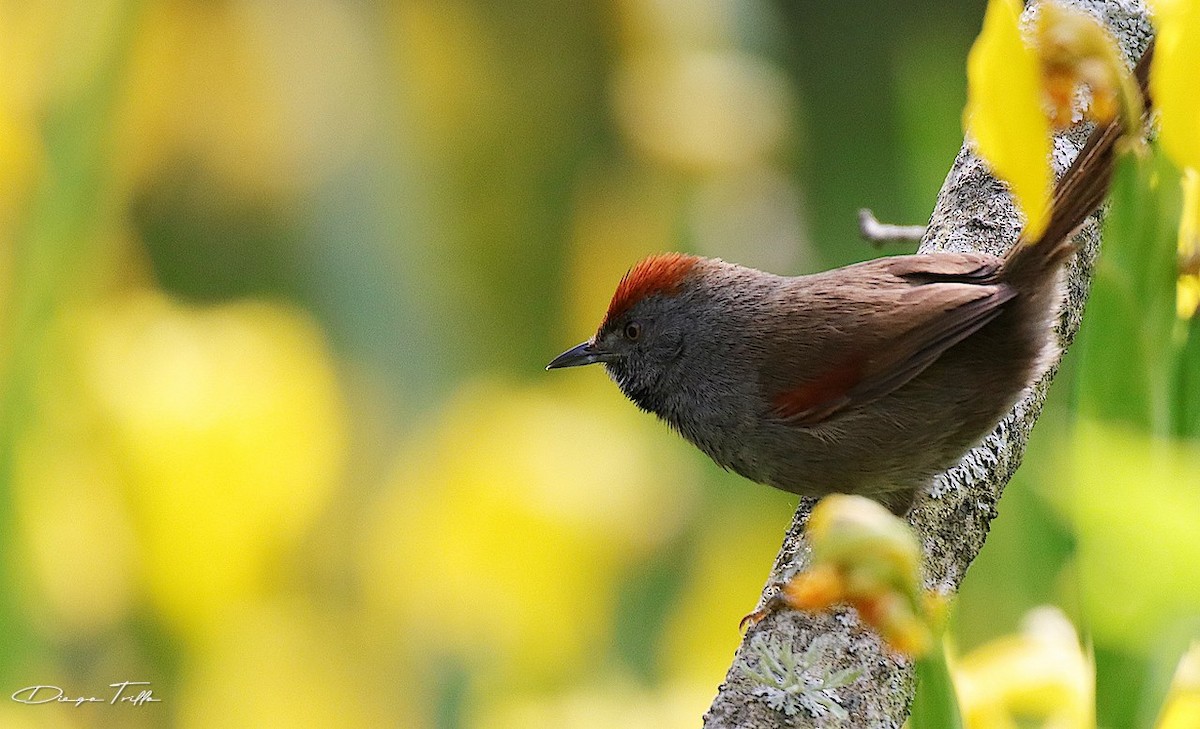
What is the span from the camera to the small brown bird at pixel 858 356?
1.48m

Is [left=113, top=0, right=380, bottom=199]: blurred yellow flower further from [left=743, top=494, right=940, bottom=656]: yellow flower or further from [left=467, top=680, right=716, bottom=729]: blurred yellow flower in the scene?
[left=743, top=494, right=940, bottom=656]: yellow flower

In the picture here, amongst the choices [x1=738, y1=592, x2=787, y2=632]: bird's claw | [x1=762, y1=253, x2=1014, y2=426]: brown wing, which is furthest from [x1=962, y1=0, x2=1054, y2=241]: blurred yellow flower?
[x1=762, y1=253, x2=1014, y2=426]: brown wing

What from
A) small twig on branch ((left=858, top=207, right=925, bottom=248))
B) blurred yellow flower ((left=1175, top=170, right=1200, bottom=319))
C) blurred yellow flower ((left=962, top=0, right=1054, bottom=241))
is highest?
blurred yellow flower ((left=962, top=0, right=1054, bottom=241))

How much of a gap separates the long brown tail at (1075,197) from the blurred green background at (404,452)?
14 centimetres

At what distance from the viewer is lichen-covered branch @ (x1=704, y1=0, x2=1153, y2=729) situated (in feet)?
3.17

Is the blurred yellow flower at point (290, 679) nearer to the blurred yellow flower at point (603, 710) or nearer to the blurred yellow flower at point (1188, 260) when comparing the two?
the blurred yellow flower at point (603, 710)

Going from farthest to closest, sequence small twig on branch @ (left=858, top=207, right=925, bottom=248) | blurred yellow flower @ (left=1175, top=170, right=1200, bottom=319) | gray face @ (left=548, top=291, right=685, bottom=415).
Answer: gray face @ (left=548, top=291, right=685, bottom=415) → small twig on branch @ (left=858, top=207, right=925, bottom=248) → blurred yellow flower @ (left=1175, top=170, right=1200, bottom=319)

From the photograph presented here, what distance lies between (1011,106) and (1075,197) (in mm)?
580

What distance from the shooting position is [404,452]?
1.63m

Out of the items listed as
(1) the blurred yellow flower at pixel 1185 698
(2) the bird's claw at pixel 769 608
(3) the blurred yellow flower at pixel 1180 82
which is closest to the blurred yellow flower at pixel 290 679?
(2) the bird's claw at pixel 769 608

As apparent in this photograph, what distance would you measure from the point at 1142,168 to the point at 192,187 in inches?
128

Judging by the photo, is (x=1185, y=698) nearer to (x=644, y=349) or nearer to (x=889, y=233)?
(x=889, y=233)

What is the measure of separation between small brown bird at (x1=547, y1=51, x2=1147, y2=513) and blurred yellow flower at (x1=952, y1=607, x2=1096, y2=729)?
1.24 ft

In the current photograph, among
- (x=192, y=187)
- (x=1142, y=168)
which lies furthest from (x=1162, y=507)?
(x=192, y=187)
